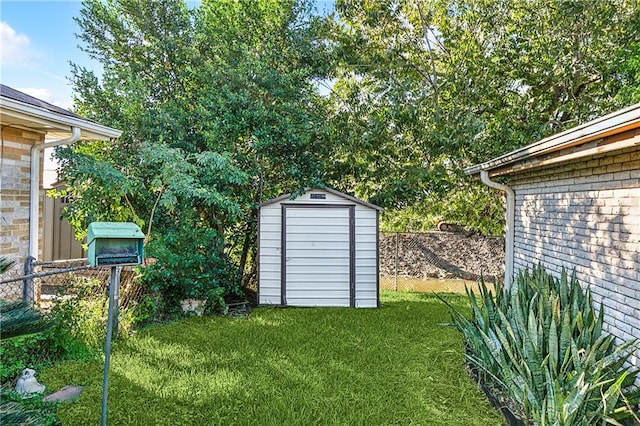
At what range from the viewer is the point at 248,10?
320 inches

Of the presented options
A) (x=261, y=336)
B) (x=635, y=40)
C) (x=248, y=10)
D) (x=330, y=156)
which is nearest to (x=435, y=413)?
(x=261, y=336)

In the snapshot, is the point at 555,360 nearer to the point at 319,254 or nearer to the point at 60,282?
the point at 319,254

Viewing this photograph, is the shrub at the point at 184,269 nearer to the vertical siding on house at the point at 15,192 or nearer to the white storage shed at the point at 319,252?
the white storage shed at the point at 319,252

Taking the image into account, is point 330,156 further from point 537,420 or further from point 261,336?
point 537,420

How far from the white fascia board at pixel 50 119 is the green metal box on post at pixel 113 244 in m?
1.90

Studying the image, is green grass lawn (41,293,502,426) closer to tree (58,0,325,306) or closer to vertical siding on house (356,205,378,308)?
vertical siding on house (356,205,378,308)

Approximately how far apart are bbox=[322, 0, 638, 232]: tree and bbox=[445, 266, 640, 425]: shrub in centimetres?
453

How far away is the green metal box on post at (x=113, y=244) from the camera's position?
2.64 metres

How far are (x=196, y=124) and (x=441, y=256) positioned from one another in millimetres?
6550

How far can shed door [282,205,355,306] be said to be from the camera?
274 inches

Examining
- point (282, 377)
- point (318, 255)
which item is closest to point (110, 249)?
point (282, 377)

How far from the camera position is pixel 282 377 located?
3.79m

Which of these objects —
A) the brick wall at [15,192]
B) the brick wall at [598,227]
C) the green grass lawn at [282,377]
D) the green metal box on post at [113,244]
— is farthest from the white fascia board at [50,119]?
the brick wall at [598,227]

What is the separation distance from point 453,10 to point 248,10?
4.94 meters
